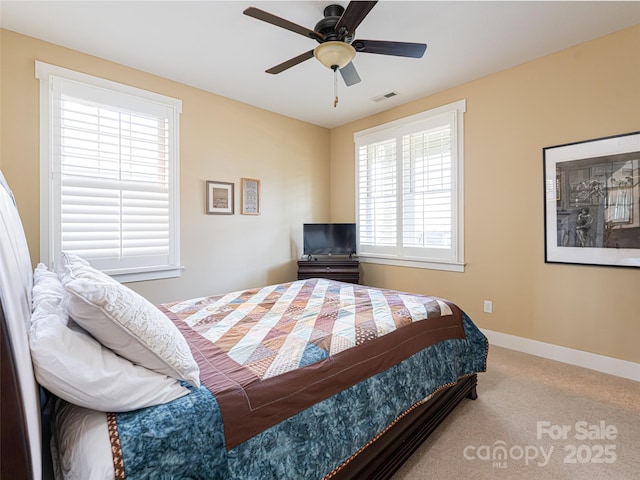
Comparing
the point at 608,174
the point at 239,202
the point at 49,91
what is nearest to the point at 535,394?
the point at 608,174

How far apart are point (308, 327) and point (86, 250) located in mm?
2370

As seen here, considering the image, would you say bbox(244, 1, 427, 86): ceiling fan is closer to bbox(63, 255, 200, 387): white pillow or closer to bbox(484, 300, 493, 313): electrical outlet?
bbox(63, 255, 200, 387): white pillow

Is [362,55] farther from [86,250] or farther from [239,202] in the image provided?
[86,250]

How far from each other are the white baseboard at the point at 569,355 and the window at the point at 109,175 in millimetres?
3571

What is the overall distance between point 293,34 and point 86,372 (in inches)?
106

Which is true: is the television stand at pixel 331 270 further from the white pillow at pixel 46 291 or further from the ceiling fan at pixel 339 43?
the white pillow at pixel 46 291

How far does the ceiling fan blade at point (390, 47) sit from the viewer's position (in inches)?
81.8

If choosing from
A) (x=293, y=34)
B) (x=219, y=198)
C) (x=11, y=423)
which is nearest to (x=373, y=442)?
(x=11, y=423)

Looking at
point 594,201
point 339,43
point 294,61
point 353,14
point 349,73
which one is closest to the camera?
point 353,14

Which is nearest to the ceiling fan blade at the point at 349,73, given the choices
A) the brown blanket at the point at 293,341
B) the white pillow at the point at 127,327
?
Result: the brown blanket at the point at 293,341

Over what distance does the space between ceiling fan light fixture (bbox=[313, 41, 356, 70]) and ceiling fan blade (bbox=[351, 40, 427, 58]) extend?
78 mm

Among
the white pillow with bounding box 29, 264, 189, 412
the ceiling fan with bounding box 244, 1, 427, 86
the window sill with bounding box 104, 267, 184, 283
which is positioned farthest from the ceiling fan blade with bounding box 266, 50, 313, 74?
the window sill with bounding box 104, 267, 184, 283

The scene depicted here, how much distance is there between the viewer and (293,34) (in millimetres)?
2529

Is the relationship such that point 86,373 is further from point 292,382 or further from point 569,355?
point 569,355
